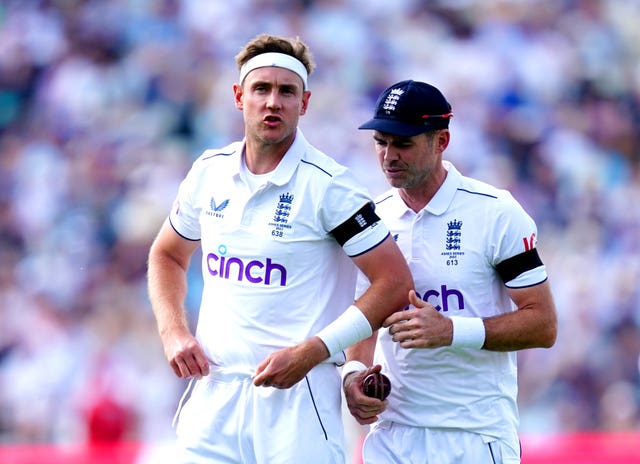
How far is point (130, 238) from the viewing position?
11.0 m

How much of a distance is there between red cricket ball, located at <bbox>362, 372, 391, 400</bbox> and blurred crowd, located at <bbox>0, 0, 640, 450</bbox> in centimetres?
444

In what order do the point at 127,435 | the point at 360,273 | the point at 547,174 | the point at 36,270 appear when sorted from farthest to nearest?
the point at 547,174 < the point at 36,270 < the point at 127,435 < the point at 360,273

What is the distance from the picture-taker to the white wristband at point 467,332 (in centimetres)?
484

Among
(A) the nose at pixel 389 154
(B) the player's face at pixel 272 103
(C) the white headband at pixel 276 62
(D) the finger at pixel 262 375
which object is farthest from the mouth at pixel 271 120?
(D) the finger at pixel 262 375

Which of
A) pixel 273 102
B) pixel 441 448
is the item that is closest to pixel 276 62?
pixel 273 102

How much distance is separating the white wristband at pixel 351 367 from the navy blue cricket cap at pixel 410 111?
93 centimetres

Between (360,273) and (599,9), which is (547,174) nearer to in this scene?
(599,9)

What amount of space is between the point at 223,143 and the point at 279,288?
7.08m

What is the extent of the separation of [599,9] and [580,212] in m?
2.81

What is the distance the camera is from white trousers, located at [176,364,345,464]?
4766 mm

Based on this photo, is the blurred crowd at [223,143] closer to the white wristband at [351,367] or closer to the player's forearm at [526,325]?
the white wristband at [351,367]

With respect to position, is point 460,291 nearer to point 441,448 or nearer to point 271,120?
point 441,448

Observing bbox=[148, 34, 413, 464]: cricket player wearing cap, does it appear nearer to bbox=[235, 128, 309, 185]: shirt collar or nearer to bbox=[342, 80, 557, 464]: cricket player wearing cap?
bbox=[235, 128, 309, 185]: shirt collar

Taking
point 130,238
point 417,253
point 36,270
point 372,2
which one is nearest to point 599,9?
point 372,2
